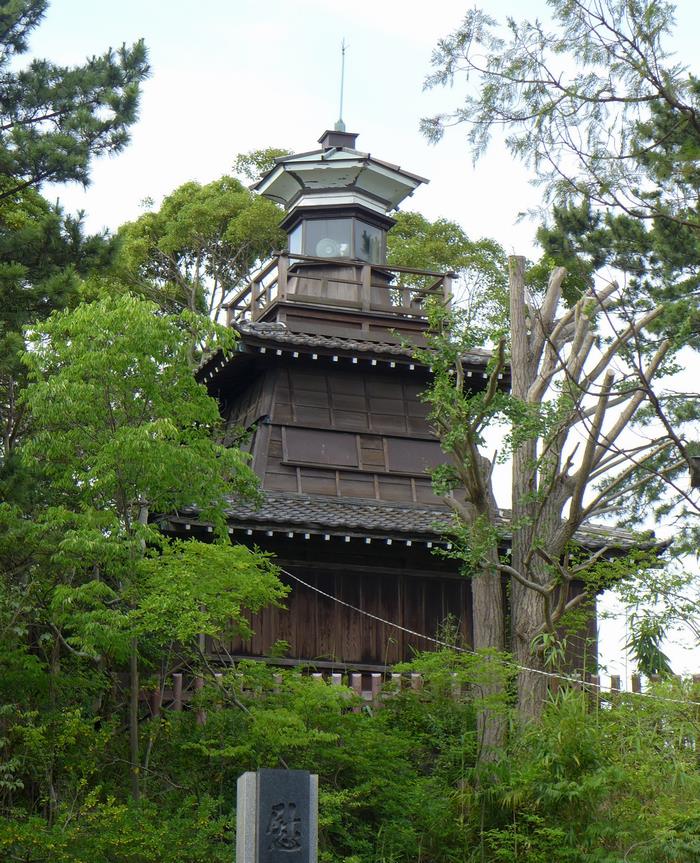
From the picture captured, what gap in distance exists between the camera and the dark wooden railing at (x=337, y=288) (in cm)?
2377

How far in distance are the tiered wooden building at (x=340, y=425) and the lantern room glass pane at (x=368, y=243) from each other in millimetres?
30

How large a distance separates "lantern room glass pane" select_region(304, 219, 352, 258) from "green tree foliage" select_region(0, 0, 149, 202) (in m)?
9.30

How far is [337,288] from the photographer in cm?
2448

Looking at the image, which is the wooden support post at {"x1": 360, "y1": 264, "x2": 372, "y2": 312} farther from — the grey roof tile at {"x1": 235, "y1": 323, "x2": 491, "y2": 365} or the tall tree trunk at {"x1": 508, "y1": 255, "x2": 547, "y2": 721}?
the tall tree trunk at {"x1": 508, "y1": 255, "x2": 547, "y2": 721}

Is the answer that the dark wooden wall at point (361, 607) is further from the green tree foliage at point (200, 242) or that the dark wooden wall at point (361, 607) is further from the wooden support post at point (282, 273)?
the green tree foliage at point (200, 242)

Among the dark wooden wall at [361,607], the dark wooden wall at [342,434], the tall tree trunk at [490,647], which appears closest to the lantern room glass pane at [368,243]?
the dark wooden wall at [342,434]

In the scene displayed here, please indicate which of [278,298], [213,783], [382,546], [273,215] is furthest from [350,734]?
[273,215]

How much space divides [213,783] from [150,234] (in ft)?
71.4

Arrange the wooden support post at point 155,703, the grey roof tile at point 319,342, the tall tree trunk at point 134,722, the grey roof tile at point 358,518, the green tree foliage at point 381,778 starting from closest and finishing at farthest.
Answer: the green tree foliage at point 381,778 → the tall tree trunk at point 134,722 → the wooden support post at point 155,703 → the grey roof tile at point 358,518 → the grey roof tile at point 319,342

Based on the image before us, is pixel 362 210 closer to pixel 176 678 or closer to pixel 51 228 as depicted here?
pixel 51 228

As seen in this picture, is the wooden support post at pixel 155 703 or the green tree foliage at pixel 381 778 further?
the wooden support post at pixel 155 703

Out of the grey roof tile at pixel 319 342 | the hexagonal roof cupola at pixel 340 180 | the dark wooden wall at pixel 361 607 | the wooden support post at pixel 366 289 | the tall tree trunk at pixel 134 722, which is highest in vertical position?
the hexagonal roof cupola at pixel 340 180

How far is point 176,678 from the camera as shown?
604 inches

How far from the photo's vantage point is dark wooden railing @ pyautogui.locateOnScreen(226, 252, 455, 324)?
23766 mm
